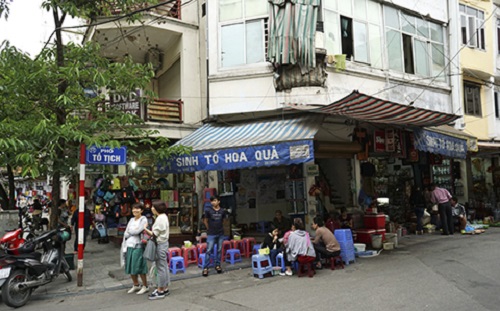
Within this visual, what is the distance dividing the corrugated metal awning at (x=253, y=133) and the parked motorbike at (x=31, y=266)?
168 inches

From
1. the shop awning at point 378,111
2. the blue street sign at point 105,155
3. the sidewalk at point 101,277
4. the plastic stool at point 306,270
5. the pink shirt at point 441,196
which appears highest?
the shop awning at point 378,111

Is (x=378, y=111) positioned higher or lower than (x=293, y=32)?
lower

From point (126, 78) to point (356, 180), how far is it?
8254mm

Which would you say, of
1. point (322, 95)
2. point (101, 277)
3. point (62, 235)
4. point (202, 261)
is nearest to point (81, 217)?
point (62, 235)

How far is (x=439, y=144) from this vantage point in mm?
12070

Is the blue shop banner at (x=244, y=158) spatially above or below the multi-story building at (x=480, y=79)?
below

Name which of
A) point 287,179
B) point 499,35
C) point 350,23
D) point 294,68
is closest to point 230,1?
point 294,68

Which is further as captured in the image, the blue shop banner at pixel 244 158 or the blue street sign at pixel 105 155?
the blue shop banner at pixel 244 158

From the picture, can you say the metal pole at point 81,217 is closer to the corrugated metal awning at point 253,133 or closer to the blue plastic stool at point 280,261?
the corrugated metal awning at point 253,133

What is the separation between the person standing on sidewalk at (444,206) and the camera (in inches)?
528

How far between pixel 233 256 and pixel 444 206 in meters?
7.78

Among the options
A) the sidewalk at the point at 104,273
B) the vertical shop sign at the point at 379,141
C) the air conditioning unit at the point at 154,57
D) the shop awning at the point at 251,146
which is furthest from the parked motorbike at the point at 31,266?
the air conditioning unit at the point at 154,57

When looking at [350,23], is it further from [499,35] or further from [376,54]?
[499,35]

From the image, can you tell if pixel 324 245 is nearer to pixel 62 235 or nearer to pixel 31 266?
pixel 62 235
